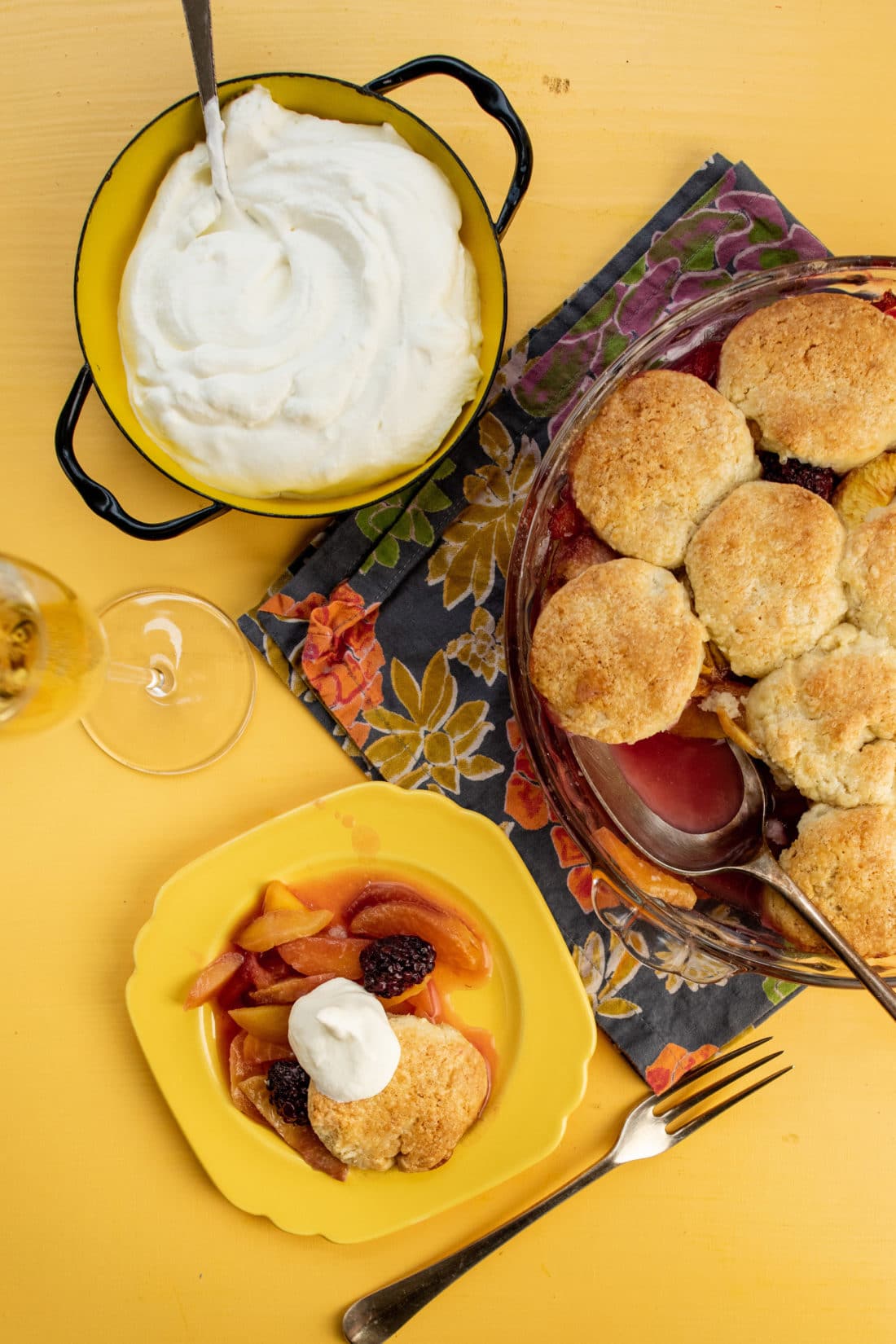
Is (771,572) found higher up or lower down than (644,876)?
higher up

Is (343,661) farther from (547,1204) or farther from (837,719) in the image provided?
(547,1204)

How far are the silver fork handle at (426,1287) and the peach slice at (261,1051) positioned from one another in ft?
1.59

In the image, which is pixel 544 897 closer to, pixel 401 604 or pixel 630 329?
pixel 401 604

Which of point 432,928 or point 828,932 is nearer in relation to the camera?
point 828,932

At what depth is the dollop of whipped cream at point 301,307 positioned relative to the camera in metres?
1.51

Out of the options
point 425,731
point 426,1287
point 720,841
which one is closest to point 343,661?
point 425,731

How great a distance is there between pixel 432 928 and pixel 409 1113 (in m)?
0.32

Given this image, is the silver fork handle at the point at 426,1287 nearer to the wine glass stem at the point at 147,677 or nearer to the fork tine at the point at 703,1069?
the fork tine at the point at 703,1069

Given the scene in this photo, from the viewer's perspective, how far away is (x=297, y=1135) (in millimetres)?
1758

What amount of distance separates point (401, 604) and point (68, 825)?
30.0 inches

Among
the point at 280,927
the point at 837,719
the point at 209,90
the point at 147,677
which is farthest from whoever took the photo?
the point at 147,677

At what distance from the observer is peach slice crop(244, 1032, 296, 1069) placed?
1.78m

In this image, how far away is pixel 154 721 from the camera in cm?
185

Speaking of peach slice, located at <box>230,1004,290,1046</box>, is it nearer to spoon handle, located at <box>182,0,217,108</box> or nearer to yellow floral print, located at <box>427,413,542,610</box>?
yellow floral print, located at <box>427,413,542,610</box>
